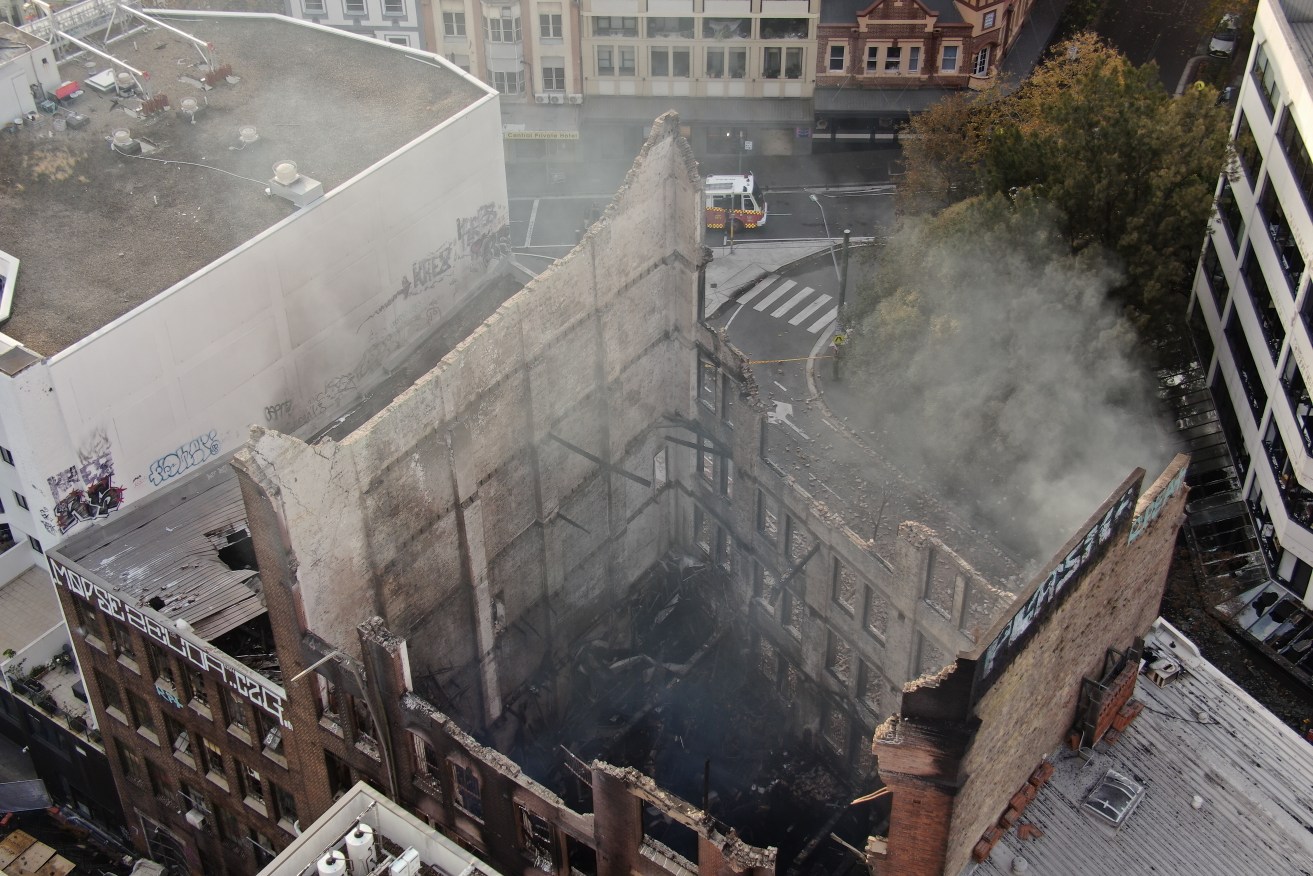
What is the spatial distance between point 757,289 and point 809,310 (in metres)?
3.19

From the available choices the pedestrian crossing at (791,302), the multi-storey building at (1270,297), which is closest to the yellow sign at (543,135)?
the pedestrian crossing at (791,302)

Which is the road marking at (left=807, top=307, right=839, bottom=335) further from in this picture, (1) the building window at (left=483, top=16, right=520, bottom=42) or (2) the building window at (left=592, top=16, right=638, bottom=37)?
(1) the building window at (left=483, top=16, right=520, bottom=42)

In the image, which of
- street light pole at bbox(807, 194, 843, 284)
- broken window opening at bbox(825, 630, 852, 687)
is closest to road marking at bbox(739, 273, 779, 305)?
street light pole at bbox(807, 194, 843, 284)

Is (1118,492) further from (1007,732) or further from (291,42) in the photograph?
(291,42)

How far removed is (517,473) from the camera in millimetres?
44281

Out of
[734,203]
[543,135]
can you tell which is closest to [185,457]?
[543,135]

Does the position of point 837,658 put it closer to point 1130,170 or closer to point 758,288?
point 1130,170

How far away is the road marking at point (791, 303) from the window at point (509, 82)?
64.2 feet

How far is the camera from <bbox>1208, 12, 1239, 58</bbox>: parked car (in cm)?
8581

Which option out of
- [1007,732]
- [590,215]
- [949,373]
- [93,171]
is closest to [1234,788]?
[1007,732]

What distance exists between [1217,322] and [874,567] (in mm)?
26986

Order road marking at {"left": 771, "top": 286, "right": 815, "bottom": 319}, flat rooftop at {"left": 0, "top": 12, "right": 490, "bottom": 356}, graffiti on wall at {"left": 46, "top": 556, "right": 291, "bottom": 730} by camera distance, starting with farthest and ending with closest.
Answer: road marking at {"left": 771, "top": 286, "right": 815, "bottom": 319}
flat rooftop at {"left": 0, "top": 12, "right": 490, "bottom": 356}
graffiti on wall at {"left": 46, "top": 556, "right": 291, "bottom": 730}

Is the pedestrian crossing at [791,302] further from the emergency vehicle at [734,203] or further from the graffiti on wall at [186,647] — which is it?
the graffiti on wall at [186,647]

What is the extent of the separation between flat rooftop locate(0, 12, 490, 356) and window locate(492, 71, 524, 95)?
25871mm
